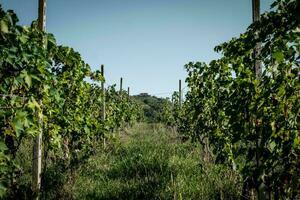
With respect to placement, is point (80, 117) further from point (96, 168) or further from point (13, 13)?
point (13, 13)

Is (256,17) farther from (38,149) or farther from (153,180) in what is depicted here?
(153,180)

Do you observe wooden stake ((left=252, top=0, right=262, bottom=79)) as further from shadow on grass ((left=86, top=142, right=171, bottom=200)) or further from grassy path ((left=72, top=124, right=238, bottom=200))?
shadow on grass ((left=86, top=142, right=171, bottom=200))

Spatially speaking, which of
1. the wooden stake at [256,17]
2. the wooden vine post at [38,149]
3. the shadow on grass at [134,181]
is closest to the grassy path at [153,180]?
the shadow on grass at [134,181]

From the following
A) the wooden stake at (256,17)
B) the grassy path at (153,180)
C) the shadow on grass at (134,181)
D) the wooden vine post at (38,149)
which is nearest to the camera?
the wooden stake at (256,17)

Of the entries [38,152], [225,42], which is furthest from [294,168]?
[38,152]

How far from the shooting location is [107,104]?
13914mm

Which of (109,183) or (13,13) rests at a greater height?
(13,13)

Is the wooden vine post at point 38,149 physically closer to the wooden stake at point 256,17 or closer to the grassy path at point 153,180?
the grassy path at point 153,180

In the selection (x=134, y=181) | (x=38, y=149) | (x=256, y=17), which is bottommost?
(x=134, y=181)

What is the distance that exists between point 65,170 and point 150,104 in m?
48.9

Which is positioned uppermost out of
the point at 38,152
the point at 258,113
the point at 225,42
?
Result: the point at 225,42

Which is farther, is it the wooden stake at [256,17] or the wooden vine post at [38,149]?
the wooden vine post at [38,149]

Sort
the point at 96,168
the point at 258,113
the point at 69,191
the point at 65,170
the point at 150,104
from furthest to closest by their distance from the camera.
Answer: the point at 150,104 → the point at 96,168 → the point at 65,170 → the point at 69,191 → the point at 258,113

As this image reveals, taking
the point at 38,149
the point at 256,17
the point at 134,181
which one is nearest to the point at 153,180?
the point at 134,181
